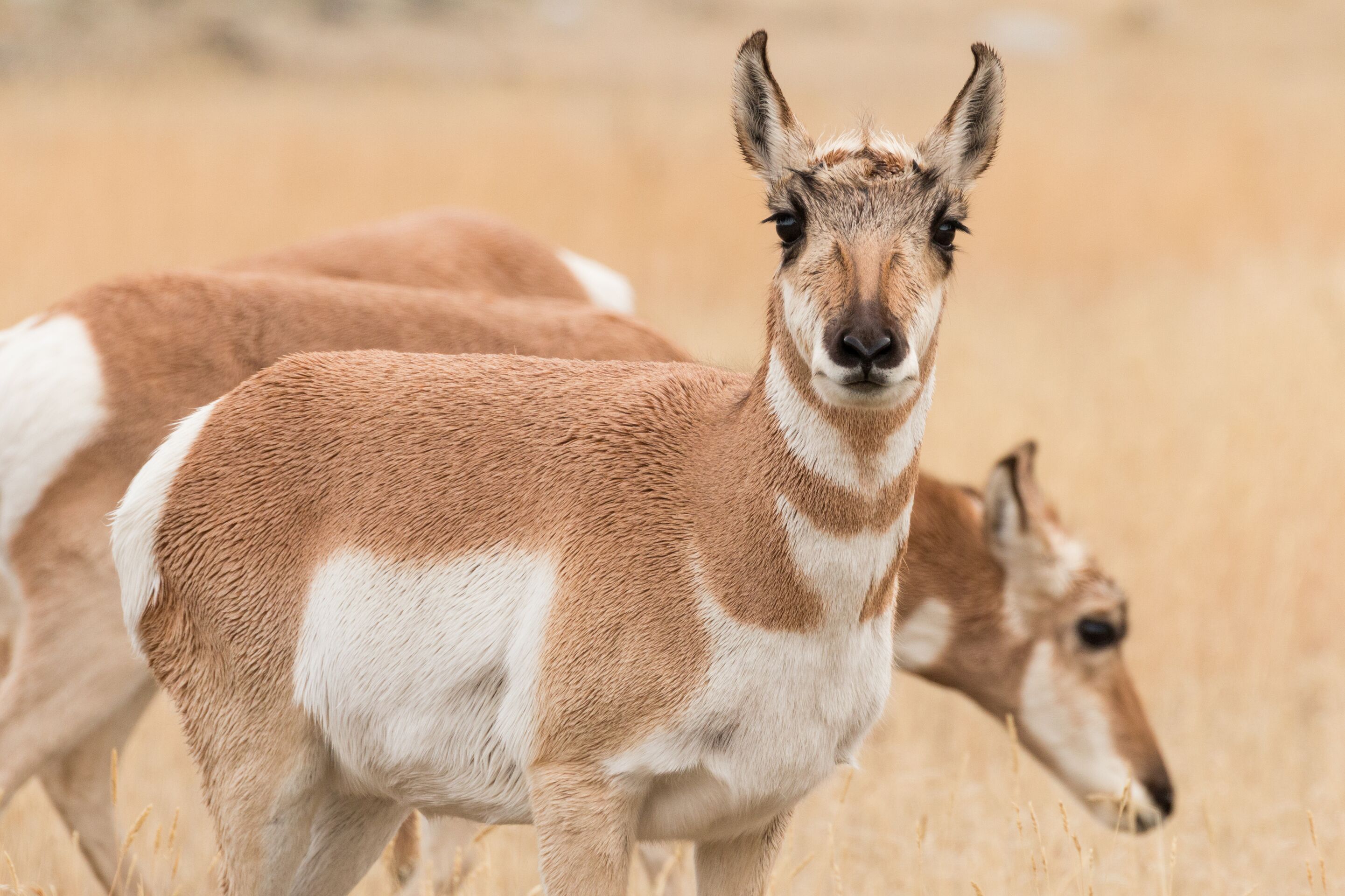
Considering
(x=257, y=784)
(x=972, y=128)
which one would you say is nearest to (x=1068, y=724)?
(x=972, y=128)

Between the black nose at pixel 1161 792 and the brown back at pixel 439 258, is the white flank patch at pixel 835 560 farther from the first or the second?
the brown back at pixel 439 258

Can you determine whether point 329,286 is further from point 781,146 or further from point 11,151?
point 11,151

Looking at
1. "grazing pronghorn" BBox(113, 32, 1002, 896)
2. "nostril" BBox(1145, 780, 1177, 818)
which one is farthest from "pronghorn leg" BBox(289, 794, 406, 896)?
"nostril" BBox(1145, 780, 1177, 818)

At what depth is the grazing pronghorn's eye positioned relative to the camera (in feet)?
9.46

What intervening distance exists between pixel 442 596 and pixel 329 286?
195 cm

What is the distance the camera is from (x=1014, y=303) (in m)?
12.8

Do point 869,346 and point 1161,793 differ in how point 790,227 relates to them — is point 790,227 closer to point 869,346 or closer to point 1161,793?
point 869,346

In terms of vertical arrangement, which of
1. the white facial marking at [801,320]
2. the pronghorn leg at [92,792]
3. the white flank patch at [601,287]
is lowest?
the pronghorn leg at [92,792]

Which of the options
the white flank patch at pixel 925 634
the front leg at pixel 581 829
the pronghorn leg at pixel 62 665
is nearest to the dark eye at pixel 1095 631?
the white flank patch at pixel 925 634

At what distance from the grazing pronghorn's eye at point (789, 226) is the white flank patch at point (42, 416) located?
94.9 inches

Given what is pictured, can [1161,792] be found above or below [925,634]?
below

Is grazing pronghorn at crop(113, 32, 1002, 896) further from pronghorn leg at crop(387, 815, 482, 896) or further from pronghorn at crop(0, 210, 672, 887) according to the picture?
pronghorn leg at crop(387, 815, 482, 896)

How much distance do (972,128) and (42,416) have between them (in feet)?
9.51

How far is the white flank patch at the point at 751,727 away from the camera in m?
2.79
